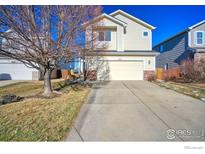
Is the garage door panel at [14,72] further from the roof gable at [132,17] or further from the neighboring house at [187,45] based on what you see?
the neighboring house at [187,45]

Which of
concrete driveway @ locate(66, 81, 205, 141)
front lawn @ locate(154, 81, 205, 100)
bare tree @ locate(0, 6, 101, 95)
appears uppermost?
bare tree @ locate(0, 6, 101, 95)

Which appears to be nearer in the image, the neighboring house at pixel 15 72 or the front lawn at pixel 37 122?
the front lawn at pixel 37 122

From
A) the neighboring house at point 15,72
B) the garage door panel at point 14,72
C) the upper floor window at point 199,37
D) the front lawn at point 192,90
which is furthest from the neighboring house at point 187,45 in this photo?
the garage door panel at point 14,72

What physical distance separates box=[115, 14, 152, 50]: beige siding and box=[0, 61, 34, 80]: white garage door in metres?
11.1

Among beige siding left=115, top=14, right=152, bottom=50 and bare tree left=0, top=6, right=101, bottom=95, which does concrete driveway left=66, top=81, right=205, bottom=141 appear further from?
beige siding left=115, top=14, right=152, bottom=50

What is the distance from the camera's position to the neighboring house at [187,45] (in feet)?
53.6

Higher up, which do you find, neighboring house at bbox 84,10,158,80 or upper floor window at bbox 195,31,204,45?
upper floor window at bbox 195,31,204,45

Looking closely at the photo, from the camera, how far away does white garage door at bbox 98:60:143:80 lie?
15.2 metres

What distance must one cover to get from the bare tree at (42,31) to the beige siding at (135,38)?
383 inches

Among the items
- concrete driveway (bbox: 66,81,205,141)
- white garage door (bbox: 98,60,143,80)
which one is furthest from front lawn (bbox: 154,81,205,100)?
white garage door (bbox: 98,60,143,80)

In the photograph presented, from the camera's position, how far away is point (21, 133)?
3775mm

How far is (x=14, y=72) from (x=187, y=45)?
19056 mm
